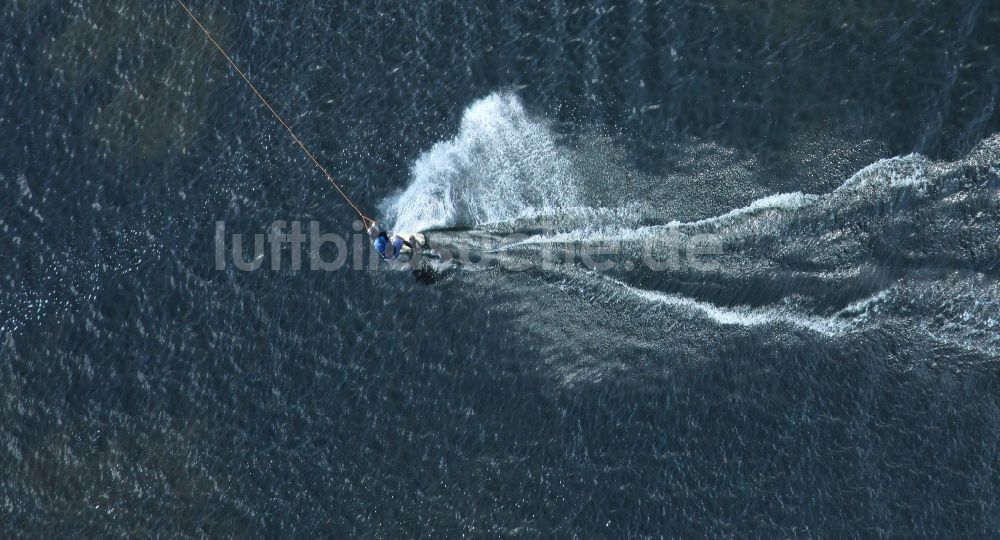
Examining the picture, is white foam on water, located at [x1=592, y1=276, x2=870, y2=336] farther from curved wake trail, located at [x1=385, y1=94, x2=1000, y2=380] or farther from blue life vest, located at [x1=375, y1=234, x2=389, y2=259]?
blue life vest, located at [x1=375, y1=234, x2=389, y2=259]

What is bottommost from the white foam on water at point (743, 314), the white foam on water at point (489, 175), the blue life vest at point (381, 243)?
the white foam on water at point (743, 314)

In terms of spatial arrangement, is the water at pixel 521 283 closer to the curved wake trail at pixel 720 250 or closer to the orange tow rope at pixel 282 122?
the curved wake trail at pixel 720 250

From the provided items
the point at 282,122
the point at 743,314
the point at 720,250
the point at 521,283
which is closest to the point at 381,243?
the point at 521,283

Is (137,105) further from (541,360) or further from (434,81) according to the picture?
(541,360)

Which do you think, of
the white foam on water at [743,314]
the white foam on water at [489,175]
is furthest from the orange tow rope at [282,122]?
the white foam on water at [743,314]

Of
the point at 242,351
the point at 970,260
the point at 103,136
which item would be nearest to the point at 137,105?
the point at 103,136

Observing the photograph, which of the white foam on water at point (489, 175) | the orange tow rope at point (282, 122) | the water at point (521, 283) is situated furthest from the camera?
the orange tow rope at point (282, 122)

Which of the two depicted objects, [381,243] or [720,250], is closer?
[720,250]

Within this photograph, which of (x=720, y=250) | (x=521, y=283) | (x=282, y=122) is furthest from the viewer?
(x=282, y=122)

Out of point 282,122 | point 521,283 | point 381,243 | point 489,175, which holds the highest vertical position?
point 282,122

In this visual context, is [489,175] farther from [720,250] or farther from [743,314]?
[743,314]
